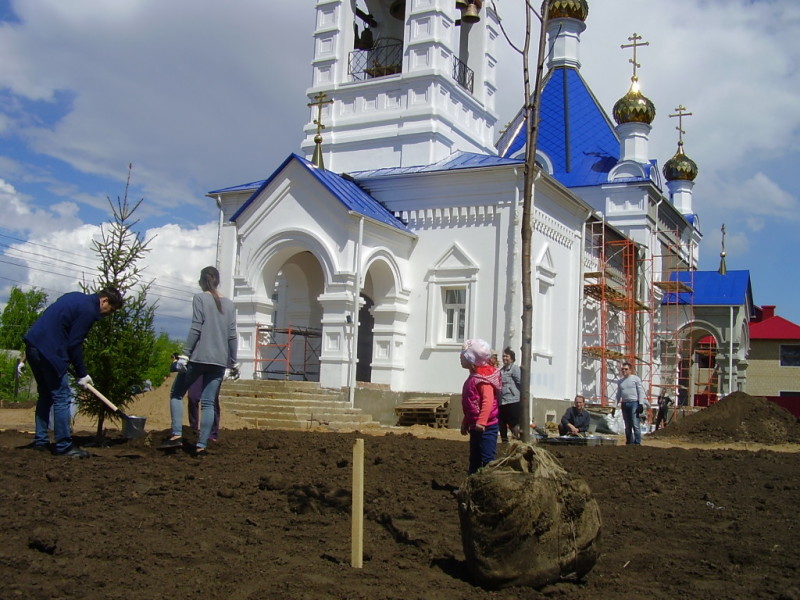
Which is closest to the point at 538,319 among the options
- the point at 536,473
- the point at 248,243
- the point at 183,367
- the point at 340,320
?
the point at 340,320

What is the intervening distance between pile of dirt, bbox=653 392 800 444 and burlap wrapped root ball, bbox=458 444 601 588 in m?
14.0

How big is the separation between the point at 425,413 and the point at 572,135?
15598mm

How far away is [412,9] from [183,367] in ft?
44.0

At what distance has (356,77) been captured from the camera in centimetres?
2072

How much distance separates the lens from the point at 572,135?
29.0 m

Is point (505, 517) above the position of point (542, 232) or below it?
below

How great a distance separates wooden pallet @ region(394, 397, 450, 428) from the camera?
54.6 ft

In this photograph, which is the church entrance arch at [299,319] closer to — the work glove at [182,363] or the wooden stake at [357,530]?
the work glove at [182,363]

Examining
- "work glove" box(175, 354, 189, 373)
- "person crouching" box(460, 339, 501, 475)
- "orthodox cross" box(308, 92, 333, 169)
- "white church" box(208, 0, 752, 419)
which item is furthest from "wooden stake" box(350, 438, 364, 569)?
"orthodox cross" box(308, 92, 333, 169)

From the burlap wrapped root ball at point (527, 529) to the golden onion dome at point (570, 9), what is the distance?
92.0 ft

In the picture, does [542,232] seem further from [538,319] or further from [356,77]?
[356,77]

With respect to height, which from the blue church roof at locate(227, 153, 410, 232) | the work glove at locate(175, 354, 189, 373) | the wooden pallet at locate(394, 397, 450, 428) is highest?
the blue church roof at locate(227, 153, 410, 232)

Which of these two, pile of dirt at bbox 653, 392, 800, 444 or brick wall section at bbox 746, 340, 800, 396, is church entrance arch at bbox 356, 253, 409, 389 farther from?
brick wall section at bbox 746, 340, 800, 396

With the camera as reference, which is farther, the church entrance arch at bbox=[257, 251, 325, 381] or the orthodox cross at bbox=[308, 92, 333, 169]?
the orthodox cross at bbox=[308, 92, 333, 169]
